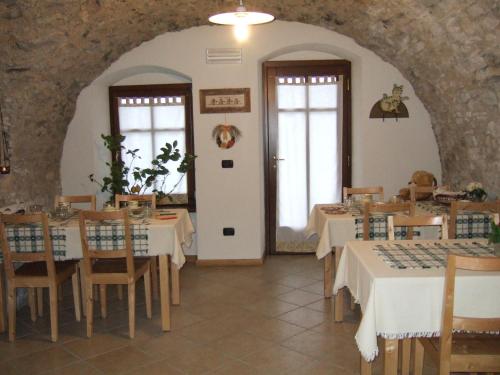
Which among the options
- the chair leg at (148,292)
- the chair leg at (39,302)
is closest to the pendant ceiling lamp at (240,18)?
the chair leg at (148,292)

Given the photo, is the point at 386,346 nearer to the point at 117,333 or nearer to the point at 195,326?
the point at 195,326

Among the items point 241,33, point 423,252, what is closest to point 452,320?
point 423,252

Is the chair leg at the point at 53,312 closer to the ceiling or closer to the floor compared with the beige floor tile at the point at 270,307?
closer to the ceiling

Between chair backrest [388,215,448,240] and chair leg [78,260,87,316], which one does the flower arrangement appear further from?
chair leg [78,260,87,316]

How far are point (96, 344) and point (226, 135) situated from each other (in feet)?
8.60

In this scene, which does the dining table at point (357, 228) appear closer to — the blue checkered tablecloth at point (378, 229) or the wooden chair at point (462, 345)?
the blue checkered tablecloth at point (378, 229)

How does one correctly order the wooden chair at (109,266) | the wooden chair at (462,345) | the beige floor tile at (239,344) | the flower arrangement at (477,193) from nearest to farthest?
the wooden chair at (462,345) < the beige floor tile at (239,344) < the wooden chair at (109,266) < the flower arrangement at (477,193)

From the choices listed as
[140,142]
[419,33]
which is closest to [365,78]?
[419,33]

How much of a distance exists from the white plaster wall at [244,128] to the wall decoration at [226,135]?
57 millimetres

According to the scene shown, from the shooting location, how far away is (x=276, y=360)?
3.41 meters

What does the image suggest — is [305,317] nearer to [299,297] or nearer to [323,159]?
[299,297]

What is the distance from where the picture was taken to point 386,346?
260 centimetres

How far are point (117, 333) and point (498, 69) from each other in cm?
336

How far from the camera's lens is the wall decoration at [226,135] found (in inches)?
221
